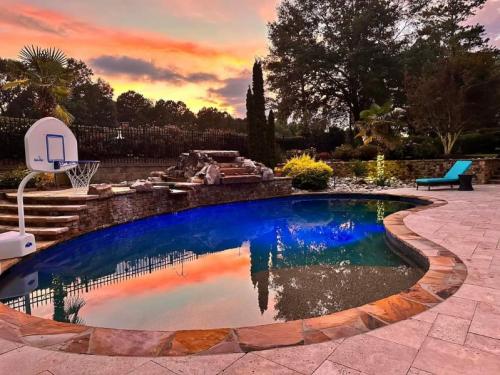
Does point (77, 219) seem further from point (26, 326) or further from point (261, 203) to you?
point (261, 203)

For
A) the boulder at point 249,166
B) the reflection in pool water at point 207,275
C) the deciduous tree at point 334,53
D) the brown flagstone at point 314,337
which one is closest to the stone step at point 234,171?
the boulder at point 249,166

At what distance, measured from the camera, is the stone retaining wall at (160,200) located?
22.1ft

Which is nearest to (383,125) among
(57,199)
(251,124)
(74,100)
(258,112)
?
(258,112)

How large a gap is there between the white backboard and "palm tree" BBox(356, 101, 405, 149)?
548 inches

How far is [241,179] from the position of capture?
10.9 meters

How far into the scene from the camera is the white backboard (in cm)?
437

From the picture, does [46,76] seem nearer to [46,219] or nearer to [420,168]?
[46,219]

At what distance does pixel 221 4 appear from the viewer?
9984mm

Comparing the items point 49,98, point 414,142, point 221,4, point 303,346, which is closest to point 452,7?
point 414,142

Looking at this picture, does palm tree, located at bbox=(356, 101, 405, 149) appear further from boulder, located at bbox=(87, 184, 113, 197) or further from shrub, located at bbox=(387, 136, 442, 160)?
boulder, located at bbox=(87, 184, 113, 197)

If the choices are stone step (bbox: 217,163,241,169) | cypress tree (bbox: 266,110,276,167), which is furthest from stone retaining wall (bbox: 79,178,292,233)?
cypress tree (bbox: 266,110,276,167)

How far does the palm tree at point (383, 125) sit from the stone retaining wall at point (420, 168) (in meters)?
1.03

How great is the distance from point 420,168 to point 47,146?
1483cm

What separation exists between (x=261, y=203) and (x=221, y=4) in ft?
22.2
